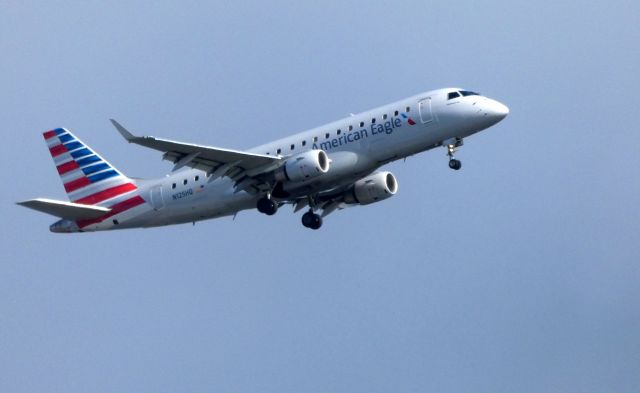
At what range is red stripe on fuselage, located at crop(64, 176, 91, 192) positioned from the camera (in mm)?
65500

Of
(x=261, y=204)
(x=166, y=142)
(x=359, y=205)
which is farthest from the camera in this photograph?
(x=359, y=205)

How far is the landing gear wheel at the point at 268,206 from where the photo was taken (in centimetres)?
5828

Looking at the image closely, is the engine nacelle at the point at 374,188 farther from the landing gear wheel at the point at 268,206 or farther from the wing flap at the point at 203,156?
the wing flap at the point at 203,156

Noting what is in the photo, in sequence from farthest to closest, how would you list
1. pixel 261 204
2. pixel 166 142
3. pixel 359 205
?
pixel 359 205
pixel 261 204
pixel 166 142

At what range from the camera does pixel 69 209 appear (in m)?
62.0

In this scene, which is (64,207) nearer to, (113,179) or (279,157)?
(113,179)

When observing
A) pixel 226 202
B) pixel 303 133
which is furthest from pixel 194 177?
pixel 303 133

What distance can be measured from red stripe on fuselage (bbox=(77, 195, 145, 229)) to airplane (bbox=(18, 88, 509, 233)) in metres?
0.05

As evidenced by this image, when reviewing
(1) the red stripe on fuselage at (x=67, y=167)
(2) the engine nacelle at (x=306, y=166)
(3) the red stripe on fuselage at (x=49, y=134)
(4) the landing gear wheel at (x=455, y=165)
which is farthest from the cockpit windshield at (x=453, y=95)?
(3) the red stripe on fuselage at (x=49, y=134)

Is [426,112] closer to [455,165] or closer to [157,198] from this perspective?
[455,165]

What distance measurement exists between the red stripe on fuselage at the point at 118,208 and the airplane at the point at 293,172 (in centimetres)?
5

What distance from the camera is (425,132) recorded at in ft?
183

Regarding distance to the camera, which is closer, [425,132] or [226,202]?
[425,132]

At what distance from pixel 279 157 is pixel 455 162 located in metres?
7.94
